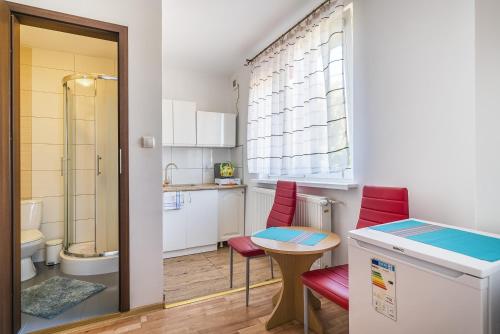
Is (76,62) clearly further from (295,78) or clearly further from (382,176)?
(382,176)

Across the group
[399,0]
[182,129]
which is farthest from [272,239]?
[182,129]

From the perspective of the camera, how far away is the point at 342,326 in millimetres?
1772

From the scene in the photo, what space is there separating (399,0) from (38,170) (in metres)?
3.96

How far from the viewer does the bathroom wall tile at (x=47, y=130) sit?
301 centimetres

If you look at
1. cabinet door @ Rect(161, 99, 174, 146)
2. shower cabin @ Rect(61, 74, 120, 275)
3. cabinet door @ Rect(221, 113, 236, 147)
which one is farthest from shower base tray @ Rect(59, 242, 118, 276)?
cabinet door @ Rect(221, 113, 236, 147)

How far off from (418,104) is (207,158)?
3045 millimetres

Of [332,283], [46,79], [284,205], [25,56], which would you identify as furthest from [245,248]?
[25,56]

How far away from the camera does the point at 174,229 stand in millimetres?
3258

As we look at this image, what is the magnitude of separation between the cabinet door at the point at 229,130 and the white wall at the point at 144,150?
1.88 metres

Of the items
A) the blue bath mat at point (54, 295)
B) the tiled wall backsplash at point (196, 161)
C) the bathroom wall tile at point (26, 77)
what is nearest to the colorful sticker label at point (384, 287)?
the blue bath mat at point (54, 295)

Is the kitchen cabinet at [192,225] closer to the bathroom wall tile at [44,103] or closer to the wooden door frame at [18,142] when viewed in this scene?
the wooden door frame at [18,142]

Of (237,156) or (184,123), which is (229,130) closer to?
(237,156)

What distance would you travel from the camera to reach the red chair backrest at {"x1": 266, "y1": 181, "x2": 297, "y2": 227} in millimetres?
2371

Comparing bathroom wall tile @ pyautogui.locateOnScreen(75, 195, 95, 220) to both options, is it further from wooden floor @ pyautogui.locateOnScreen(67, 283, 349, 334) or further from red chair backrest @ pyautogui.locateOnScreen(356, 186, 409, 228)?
red chair backrest @ pyautogui.locateOnScreen(356, 186, 409, 228)
